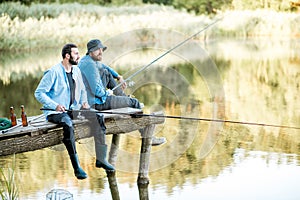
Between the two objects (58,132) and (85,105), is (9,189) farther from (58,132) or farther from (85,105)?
(85,105)

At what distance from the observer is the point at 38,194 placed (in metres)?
6.35

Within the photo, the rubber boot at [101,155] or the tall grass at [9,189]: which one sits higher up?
the rubber boot at [101,155]

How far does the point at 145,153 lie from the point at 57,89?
1274 millimetres

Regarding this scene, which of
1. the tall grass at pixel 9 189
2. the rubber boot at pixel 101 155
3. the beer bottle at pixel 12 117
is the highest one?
the beer bottle at pixel 12 117

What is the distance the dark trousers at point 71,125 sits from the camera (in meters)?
5.51

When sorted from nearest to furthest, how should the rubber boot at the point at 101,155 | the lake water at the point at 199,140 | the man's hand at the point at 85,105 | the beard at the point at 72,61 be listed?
the beard at the point at 72,61, the man's hand at the point at 85,105, the rubber boot at the point at 101,155, the lake water at the point at 199,140

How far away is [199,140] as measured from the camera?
862 centimetres

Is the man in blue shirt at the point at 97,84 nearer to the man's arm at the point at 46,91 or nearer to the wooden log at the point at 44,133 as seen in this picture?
the wooden log at the point at 44,133

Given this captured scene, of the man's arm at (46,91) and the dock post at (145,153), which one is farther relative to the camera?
the dock post at (145,153)

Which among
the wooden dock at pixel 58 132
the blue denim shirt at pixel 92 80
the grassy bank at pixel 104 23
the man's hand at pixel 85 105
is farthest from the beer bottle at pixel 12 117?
the grassy bank at pixel 104 23

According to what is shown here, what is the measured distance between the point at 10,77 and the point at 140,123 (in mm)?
7870

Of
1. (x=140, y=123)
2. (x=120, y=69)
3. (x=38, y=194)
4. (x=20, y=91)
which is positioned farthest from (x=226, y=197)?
(x=120, y=69)

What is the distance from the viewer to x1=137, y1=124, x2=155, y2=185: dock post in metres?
6.48

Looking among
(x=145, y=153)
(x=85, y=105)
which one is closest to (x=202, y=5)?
(x=145, y=153)
